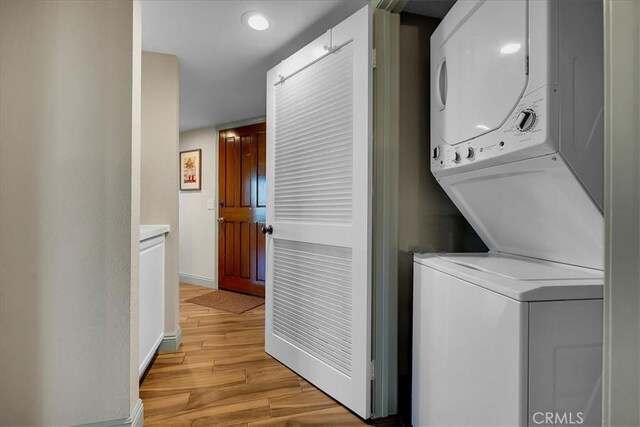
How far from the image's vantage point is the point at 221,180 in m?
4.00

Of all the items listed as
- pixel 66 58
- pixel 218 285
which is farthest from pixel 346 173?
pixel 218 285

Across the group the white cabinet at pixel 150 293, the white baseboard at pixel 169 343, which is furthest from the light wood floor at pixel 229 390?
the white cabinet at pixel 150 293

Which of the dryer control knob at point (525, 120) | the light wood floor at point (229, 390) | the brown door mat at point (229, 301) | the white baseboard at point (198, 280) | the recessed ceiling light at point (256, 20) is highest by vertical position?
the recessed ceiling light at point (256, 20)

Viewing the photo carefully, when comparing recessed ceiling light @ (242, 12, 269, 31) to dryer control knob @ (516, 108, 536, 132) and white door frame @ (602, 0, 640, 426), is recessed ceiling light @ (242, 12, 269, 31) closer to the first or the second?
dryer control knob @ (516, 108, 536, 132)

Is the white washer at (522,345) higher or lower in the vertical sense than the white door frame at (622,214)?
lower

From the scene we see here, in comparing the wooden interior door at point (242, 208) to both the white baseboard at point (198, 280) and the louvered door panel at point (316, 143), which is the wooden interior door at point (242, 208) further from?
the louvered door panel at point (316, 143)

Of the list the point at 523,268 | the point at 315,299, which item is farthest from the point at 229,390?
the point at 523,268

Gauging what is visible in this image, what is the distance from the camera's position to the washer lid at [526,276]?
0.74 meters

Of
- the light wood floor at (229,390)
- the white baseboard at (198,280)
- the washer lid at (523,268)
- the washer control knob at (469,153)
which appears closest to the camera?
the washer lid at (523,268)

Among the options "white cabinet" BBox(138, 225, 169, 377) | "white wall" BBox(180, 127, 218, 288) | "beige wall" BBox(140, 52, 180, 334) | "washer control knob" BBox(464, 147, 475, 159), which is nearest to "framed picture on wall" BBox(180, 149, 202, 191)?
"white wall" BBox(180, 127, 218, 288)

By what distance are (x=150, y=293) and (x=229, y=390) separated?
0.73 meters

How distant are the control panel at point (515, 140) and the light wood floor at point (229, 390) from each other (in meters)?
1.29

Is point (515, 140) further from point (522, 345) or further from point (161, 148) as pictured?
point (161, 148)

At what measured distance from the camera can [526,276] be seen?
85cm
